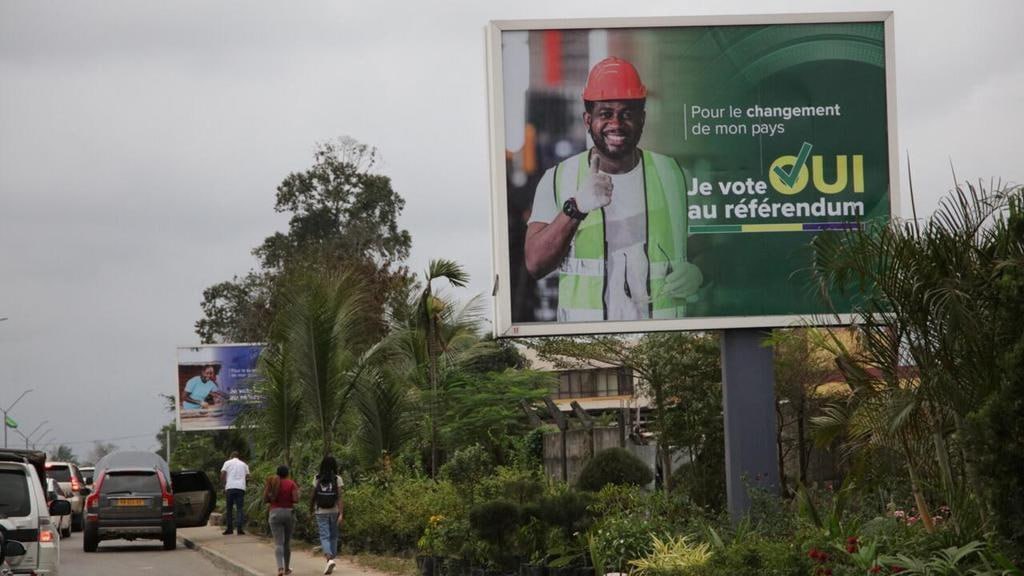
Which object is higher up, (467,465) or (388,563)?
(467,465)

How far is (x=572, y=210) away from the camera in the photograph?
56.7ft

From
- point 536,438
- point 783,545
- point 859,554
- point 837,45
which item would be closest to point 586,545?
point 783,545

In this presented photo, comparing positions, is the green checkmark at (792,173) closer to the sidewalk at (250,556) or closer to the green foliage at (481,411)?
the sidewalk at (250,556)

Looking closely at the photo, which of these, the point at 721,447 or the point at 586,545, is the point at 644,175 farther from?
the point at 721,447

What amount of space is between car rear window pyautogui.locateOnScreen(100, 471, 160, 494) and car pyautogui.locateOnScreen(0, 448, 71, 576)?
13.2 m

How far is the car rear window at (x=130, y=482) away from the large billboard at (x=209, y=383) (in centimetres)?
2069

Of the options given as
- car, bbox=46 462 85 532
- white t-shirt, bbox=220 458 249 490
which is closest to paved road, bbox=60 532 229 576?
white t-shirt, bbox=220 458 249 490

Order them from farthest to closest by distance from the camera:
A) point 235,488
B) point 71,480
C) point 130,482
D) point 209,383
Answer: point 209,383 < point 71,480 < point 235,488 < point 130,482

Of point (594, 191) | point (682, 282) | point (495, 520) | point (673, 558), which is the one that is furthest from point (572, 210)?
point (673, 558)

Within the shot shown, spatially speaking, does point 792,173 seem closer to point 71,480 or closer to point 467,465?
point 467,465

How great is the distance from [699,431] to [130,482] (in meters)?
11.2

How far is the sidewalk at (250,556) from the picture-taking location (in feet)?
66.5

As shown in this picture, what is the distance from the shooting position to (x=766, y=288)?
17.5m

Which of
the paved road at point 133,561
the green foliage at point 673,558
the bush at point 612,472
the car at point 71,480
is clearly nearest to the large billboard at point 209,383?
the car at point 71,480
